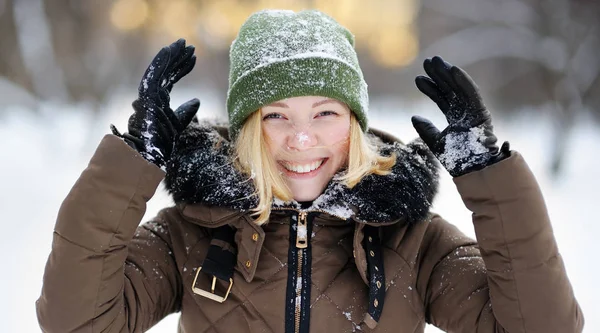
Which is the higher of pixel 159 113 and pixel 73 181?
pixel 73 181

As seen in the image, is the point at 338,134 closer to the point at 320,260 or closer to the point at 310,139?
the point at 310,139

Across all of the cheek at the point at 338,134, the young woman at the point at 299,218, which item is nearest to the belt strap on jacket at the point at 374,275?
the young woman at the point at 299,218

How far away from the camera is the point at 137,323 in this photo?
56.6 inches

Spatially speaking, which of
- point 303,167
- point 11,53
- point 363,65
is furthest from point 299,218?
point 363,65

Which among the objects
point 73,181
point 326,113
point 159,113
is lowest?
point 159,113

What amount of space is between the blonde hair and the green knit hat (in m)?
0.05

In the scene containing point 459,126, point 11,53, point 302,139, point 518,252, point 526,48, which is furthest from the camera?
point 526,48

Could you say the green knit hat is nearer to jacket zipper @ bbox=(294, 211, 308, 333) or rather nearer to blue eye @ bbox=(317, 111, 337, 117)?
blue eye @ bbox=(317, 111, 337, 117)

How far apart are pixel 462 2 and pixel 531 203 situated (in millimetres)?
9561

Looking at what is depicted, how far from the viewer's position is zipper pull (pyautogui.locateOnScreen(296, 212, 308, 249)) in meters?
1.49

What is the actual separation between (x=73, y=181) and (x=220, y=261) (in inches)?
229

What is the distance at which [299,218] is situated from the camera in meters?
1.52

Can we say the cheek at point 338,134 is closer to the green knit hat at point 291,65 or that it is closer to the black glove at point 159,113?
Result: the green knit hat at point 291,65

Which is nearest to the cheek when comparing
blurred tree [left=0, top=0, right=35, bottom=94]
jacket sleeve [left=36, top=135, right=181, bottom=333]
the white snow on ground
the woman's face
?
the woman's face
